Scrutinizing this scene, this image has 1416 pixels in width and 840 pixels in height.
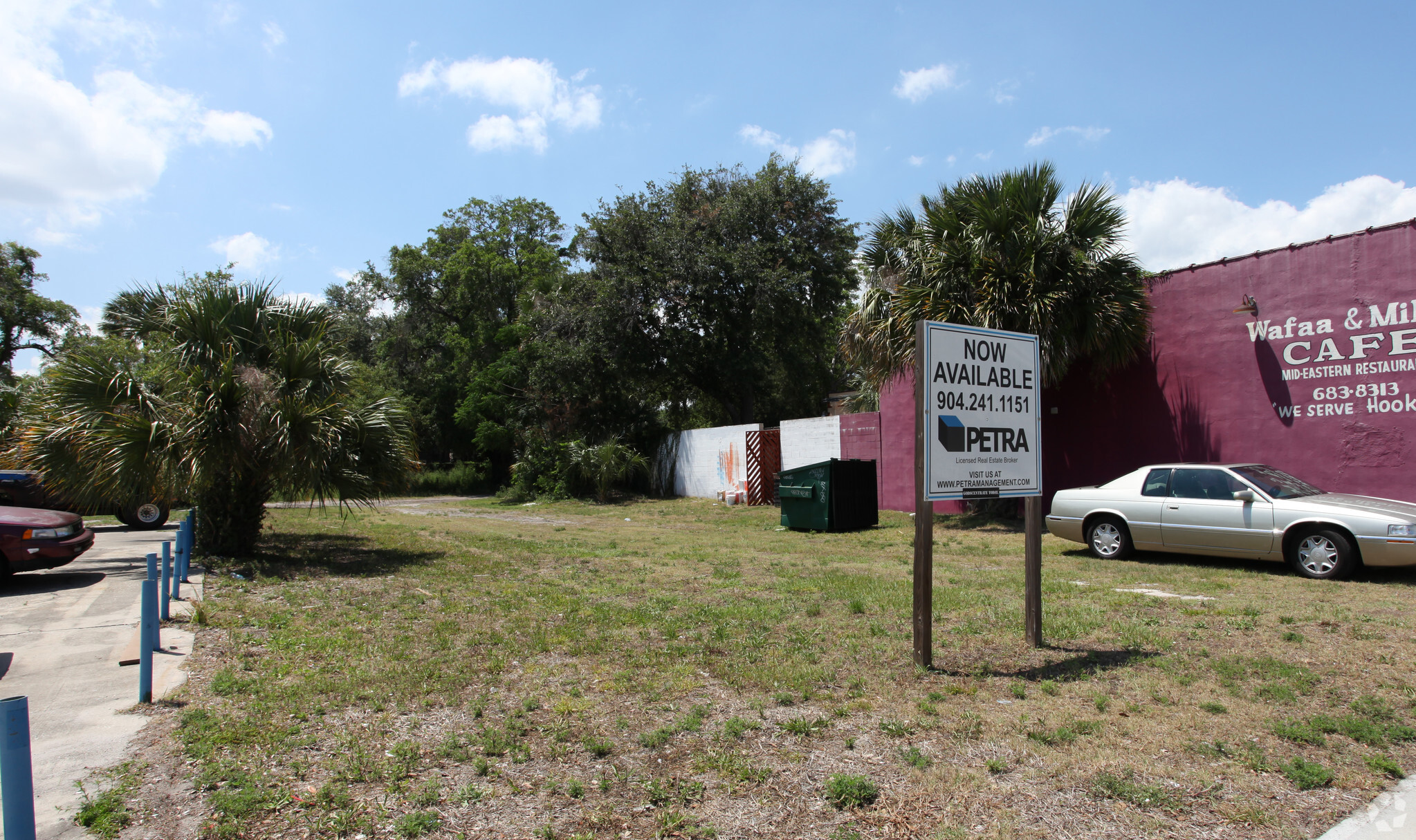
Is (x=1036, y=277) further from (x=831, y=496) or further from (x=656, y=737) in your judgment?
(x=656, y=737)

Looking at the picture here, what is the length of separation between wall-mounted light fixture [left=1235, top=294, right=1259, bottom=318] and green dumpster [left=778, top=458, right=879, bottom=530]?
6.81 meters

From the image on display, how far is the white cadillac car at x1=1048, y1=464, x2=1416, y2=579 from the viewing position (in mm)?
9078

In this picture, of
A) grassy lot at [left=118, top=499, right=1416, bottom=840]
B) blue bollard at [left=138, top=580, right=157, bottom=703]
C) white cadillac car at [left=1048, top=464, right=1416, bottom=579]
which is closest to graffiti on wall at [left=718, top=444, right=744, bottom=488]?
white cadillac car at [left=1048, top=464, right=1416, bottom=579]

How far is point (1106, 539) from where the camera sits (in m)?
11.4

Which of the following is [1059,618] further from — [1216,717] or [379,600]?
[379,600]

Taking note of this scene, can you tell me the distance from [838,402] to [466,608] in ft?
93.7

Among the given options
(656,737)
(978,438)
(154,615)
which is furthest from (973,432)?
(154,615)

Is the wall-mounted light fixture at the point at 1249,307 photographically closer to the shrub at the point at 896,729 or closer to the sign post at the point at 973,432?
the sign post at the point at 973,432

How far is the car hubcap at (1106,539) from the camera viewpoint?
11.3 m

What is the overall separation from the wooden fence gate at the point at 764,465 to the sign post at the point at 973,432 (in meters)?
16.4

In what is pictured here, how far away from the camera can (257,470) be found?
37.1 ft

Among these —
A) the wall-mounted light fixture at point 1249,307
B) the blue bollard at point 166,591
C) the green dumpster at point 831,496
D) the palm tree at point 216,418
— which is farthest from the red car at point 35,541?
the wall-mounted light fixture at point 1249,307

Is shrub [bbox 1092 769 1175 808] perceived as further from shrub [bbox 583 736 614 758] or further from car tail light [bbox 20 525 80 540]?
car tail light [bbox 20 525 80 540]

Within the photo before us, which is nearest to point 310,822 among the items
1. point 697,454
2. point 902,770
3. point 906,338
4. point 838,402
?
point 902,770
